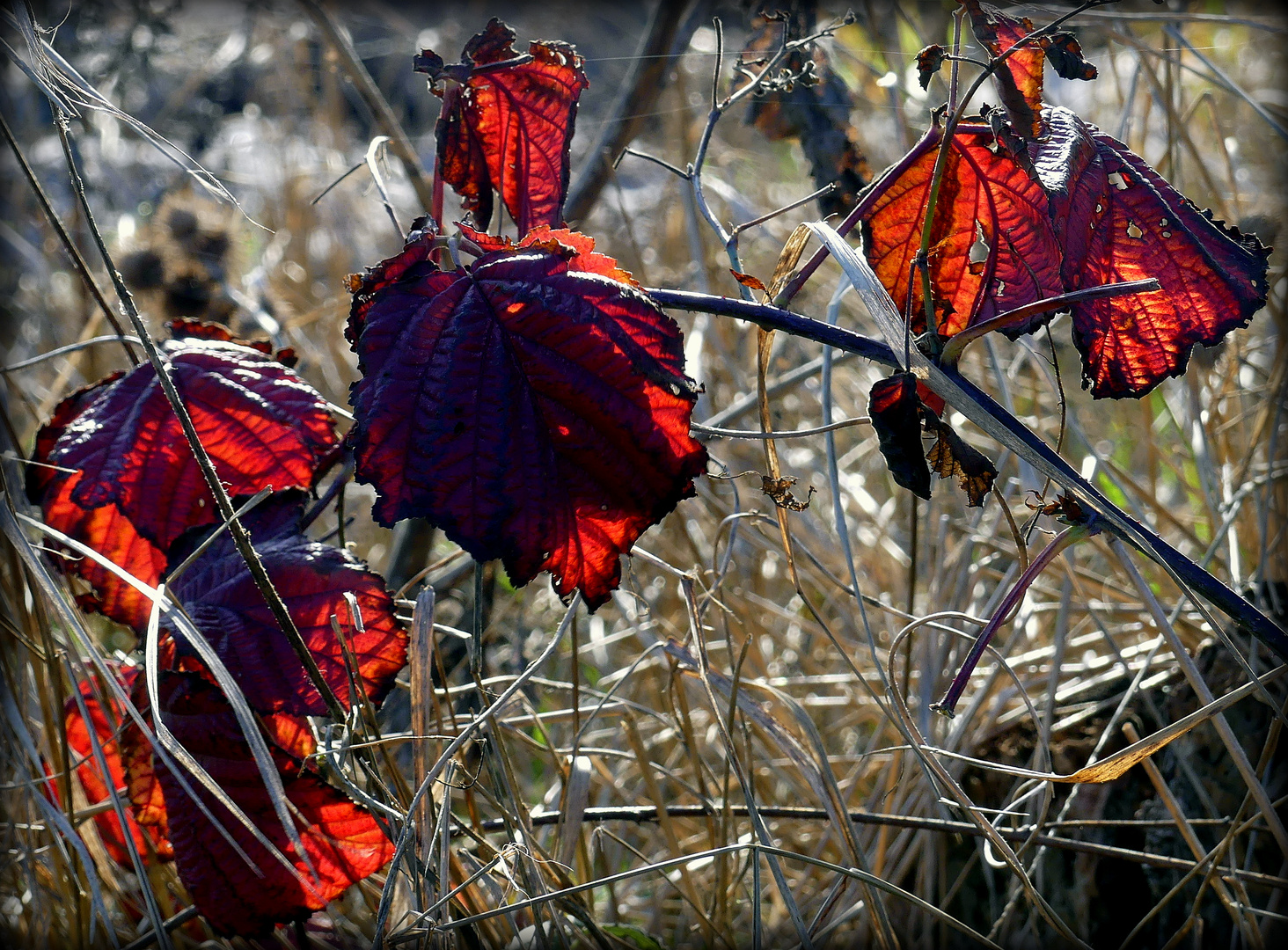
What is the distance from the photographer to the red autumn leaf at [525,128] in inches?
27.5

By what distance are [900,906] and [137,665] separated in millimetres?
844

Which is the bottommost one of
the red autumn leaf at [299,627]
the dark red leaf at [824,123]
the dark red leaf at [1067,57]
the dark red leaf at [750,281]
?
the red autumn leaf at [299,627]

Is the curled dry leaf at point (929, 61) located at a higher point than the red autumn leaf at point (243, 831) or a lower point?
higher

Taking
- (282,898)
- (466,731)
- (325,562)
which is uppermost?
(325,562)

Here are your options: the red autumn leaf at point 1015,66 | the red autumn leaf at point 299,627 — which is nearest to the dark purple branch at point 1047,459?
the red autumn leaf at point 1015,66

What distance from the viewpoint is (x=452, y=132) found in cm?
70

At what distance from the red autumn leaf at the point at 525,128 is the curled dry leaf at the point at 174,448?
215 mm

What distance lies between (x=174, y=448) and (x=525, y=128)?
1.18ft

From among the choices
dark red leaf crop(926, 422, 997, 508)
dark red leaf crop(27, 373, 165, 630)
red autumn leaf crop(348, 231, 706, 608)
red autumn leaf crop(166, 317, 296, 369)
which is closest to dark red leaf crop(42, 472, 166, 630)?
dark red leaf crop(27, 373, 165, 630)

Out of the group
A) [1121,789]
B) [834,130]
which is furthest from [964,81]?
[1121,789]

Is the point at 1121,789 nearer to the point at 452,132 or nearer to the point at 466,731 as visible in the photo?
the point at 466,731

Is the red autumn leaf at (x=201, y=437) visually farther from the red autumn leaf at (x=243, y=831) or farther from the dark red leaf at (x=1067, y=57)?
the dark red leaf at (x=1067, y=57)

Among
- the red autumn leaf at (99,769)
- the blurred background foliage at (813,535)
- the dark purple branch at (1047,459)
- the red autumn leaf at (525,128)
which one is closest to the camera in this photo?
the dark purple branch at (1047,459)

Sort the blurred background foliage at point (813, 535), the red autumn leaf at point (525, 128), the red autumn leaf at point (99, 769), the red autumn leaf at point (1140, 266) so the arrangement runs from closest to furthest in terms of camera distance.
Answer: the red autumn leaf at point (1140, 266)
the red autumn leaf at point (525, 128)
the red autumn leaf at point (99, 769)
the blurred background foliage at point (813, 535)
